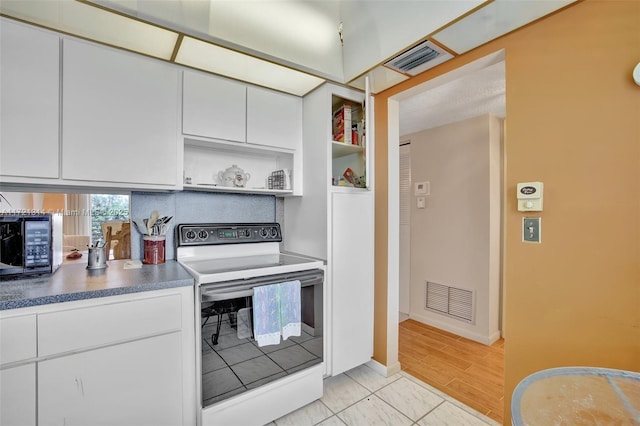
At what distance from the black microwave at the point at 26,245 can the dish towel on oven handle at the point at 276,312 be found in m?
1.08

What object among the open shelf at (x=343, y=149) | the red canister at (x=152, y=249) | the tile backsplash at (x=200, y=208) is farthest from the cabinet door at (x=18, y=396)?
the open shelf at (x=343, y=149)

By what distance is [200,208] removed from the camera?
7.31 ft

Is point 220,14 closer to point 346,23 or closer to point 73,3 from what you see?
point 73,3

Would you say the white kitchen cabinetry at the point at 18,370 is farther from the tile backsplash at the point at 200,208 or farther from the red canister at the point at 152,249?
the tile backsplash at the point at 200,208

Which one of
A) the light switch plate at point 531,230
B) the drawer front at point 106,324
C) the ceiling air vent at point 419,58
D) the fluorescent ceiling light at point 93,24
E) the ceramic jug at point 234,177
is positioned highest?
the ceiling air vent at point 419,58

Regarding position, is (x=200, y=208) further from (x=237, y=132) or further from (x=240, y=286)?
(x=240, y=286)

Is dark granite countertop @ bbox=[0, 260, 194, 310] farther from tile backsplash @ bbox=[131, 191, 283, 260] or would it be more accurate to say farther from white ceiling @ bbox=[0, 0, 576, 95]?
white ceiling @ bbox=[0, 0, 576, 95]

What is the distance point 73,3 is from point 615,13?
7.95 ft

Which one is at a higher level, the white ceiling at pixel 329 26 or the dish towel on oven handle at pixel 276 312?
the white ceiling at pixel 329 26

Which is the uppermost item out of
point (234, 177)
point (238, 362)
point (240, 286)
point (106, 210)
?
point (234, 177)

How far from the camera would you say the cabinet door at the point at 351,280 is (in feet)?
7.04

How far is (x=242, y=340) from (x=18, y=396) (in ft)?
3.02

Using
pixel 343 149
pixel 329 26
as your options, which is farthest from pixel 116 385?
pixel 329 26

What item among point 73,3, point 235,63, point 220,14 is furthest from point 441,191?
point 73,3
